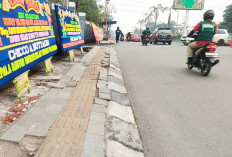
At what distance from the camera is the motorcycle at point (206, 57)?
6.30 meters

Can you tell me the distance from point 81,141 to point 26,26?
305cm

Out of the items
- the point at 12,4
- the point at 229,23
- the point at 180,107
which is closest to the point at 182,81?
the point at 180,107

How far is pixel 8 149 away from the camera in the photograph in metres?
2.16

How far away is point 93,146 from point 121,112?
3.97 ft

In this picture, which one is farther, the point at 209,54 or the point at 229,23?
the point at 229,23

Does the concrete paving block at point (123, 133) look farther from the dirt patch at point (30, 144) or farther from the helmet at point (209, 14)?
the helmet at point (209, 14)

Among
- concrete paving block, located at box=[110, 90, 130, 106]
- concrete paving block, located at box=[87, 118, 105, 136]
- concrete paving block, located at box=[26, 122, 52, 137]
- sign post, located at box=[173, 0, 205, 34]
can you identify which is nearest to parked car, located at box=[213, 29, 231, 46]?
sign post, located at box=[173, 0, 205, 34]

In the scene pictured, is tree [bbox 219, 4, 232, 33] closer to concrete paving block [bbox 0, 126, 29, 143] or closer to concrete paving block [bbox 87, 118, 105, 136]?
concrete paving block [bbox 87, 118, 105, 136]

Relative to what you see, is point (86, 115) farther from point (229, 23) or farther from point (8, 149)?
point (229, 23)

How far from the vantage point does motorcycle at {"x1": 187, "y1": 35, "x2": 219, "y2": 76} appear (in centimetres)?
630

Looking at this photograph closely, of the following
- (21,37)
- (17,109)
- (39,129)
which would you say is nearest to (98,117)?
(39,129)

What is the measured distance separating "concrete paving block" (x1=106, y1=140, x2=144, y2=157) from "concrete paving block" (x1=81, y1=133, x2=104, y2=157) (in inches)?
3.5

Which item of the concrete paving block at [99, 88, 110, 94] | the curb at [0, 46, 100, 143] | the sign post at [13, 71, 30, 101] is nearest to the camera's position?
the curb at [0, 46, 100, 143]

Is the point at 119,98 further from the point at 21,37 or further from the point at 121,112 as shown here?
the point at 21,37
